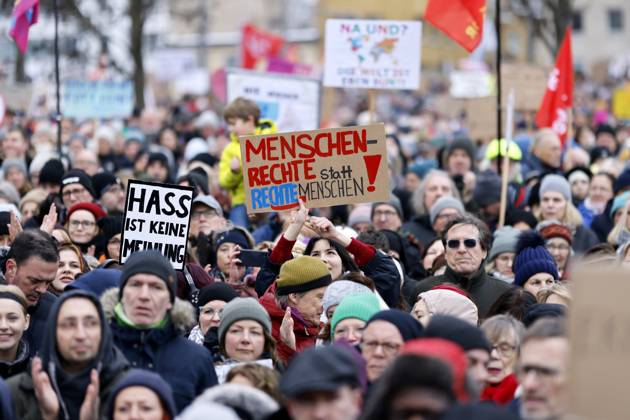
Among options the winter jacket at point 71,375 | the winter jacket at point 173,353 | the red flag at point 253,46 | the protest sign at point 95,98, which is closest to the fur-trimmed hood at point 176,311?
the winter jacket at point 173,353

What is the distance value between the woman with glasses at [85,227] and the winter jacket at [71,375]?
4364 millimetres

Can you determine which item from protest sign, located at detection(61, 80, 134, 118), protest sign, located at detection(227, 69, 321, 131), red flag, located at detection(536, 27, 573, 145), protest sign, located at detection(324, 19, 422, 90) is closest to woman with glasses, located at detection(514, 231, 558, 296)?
protest sign, located at detection(324, 19, 422, 90)

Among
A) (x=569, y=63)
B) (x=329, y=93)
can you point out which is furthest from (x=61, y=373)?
(x=329, y=93)

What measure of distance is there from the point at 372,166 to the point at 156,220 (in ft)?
4.69

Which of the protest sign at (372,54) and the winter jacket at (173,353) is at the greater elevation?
the protest sign at (372,54)

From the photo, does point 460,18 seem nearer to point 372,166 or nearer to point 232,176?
point 232,176

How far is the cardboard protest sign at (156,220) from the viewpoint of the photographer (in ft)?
30.9

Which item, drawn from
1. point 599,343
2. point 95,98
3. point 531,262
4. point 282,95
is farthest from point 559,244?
point 95,98

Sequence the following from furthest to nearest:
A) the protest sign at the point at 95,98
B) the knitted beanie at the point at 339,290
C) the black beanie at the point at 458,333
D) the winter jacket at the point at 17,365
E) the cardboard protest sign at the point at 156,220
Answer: the protest sign at the point at 95,98
the cardboard protest sign at the point at 156,220
the knitted beanie at the point at 339,290
the winter jacket at the point at 17,365
the black beanie at the point at 458,333

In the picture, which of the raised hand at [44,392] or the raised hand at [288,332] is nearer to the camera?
the raised hand at [44,392]

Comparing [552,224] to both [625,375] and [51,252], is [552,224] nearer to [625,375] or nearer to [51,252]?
[51,252]

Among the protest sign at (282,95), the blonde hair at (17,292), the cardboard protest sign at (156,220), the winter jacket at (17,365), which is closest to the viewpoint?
→ the winter jacket at (17,365)

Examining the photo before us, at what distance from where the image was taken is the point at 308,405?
235 inches

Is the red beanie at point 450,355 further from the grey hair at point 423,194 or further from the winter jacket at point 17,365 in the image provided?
the grey hair at point 423,194
